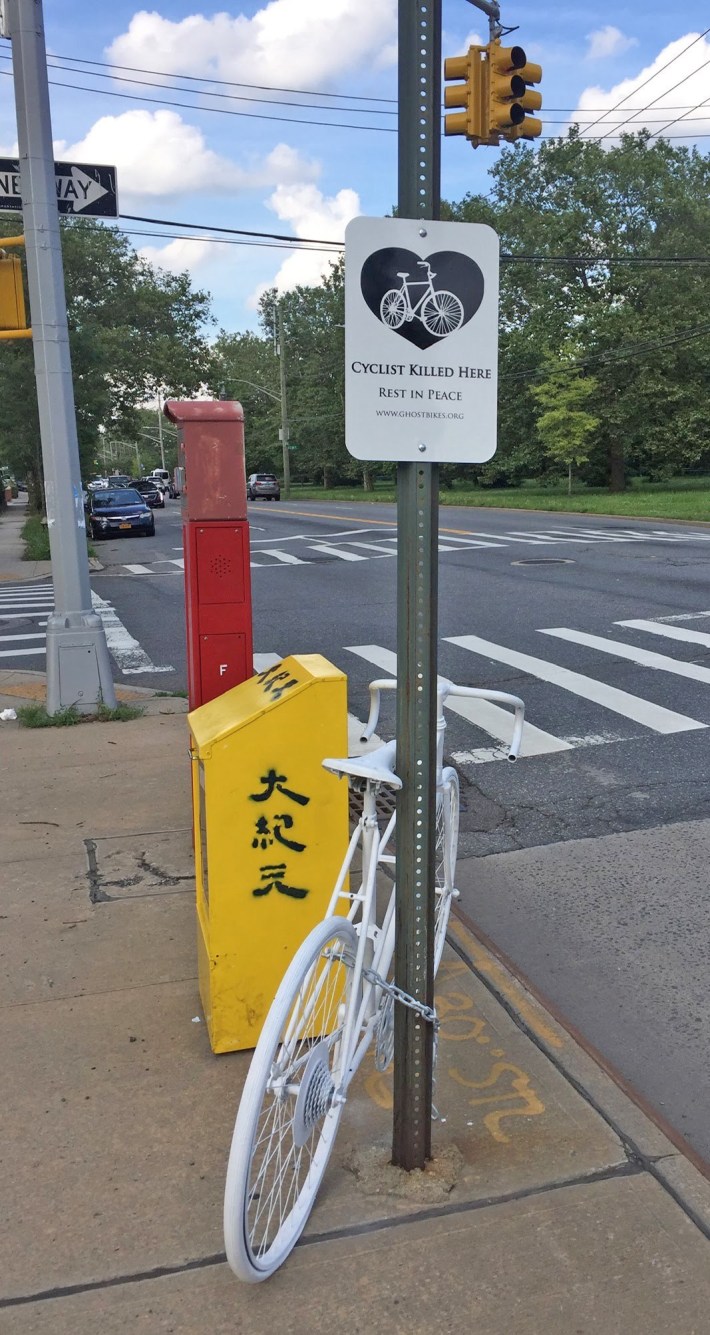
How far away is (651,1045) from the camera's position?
12.0 feet

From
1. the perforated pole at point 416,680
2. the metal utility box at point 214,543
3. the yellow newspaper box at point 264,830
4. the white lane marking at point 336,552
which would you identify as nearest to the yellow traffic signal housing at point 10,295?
the metal utility box at point 214,543

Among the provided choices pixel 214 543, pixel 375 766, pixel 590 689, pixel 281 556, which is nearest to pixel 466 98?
pixel 590 689

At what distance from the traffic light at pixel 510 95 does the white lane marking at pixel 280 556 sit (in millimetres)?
10430

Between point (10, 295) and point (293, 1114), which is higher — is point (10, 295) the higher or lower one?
the higher one

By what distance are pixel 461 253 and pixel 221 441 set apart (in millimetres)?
2079

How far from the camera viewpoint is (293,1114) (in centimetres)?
271

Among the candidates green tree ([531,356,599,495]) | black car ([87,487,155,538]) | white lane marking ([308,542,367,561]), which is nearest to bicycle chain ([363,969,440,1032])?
white lane marking ([308,542,367,561])

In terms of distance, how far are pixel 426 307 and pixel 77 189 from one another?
6.35 meters

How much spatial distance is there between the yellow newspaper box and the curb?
835 mm

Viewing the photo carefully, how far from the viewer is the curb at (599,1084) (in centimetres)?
280

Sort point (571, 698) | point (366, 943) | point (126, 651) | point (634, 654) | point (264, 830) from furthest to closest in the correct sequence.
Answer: point (126, 651)
point (634, 654)
point (571, 698)
point (264, 830)
point (366, 943)

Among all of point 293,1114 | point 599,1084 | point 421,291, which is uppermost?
point 421,291

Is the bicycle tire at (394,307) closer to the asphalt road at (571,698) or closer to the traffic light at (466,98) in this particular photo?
the asphalt road at (571,698)

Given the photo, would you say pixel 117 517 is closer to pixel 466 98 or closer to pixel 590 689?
pixel 466 98
